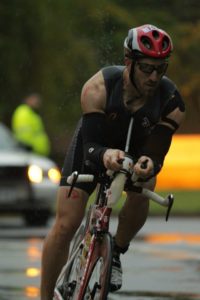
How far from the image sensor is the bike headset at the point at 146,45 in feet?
25.1

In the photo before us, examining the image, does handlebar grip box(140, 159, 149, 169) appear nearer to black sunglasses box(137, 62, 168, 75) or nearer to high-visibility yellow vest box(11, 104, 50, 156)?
black sunglasses box(137, 62, 168, 75)

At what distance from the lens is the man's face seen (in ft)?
25.2

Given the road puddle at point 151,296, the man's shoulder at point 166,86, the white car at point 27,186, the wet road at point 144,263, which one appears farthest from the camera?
the white car at point 27,186

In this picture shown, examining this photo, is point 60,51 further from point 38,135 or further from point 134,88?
point 134,88

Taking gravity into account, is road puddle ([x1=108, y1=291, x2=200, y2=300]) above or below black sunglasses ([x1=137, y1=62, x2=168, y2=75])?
below

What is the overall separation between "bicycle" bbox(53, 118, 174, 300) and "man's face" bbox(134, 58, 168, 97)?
0.91ft

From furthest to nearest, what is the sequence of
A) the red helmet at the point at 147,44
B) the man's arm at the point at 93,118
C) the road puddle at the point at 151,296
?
the road puddle at the point at 151,296 → the man's arm at the point at 93,118 → the red helmet at the point at 147,44

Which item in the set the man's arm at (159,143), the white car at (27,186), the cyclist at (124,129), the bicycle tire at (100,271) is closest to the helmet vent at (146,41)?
the cyclist at (124,129)

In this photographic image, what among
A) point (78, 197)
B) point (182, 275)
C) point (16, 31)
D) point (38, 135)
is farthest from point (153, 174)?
point (16, 31)

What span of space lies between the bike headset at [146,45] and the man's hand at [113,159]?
1.47ft

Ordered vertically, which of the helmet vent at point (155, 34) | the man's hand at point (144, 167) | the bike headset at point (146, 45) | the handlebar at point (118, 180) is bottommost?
the handlebar at point (118, 180)

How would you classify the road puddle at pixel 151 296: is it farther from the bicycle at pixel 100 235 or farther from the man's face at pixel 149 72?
the man's face at pixel 149 72

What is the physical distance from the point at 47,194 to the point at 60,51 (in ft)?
37.4

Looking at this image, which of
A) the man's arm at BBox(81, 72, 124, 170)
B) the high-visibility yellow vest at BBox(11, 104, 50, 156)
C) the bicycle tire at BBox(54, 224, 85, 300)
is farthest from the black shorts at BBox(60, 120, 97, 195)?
the high-visibility yellow vest at BBox(11, 104, 50, 156)
